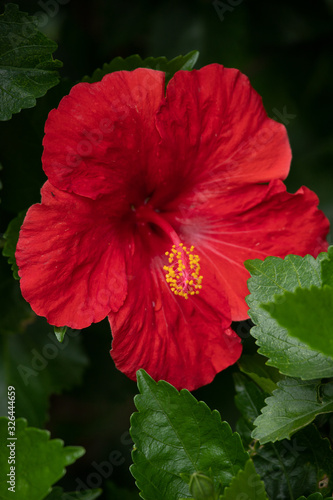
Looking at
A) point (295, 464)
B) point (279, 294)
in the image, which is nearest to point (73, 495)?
point (295, 464)

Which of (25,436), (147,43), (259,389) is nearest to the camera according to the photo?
(25,436)

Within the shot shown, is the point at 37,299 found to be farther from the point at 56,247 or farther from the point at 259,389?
the point at 259,389

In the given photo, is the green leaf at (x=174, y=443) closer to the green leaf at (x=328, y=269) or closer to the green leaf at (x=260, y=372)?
the green leaf at (x=260, y=372)

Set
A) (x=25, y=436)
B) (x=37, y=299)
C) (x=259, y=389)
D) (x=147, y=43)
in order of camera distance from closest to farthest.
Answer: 1. (x=25, y=436)
2. (x=37, y=299)
3. (x=259, y=389)
4. (x=147, y=43)

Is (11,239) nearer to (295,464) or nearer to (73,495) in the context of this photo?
(73,495)

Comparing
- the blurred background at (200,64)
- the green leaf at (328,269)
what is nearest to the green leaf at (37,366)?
the blurred background at (200,64)

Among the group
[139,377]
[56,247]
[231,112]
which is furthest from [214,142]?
[139,377]
